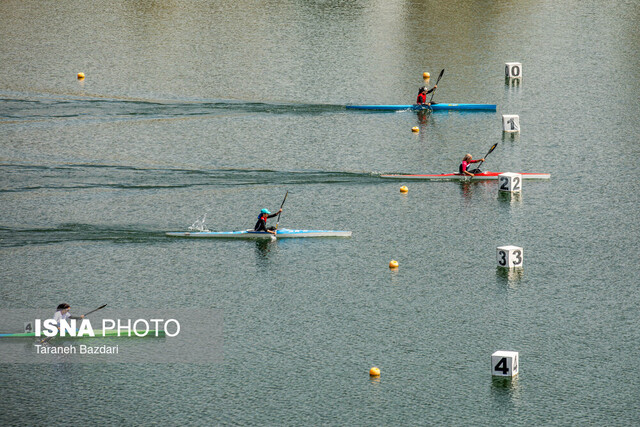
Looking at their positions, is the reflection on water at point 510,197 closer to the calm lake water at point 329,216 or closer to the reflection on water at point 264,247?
the calm lake water at point 329,216

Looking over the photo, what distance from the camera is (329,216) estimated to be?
2941cm

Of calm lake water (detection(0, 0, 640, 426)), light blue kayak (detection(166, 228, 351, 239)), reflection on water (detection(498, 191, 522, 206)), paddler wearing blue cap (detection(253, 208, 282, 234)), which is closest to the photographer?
calm lake water (detection(0, 0, 640, 426))

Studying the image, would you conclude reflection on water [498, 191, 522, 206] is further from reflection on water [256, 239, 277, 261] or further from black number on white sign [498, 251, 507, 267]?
reflection on water [256, 239, 277, 261]

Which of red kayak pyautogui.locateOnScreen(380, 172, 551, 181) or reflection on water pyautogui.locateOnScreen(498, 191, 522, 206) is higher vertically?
red kayak pyautogui.locateOnScreen(380, 172, 551, 181)

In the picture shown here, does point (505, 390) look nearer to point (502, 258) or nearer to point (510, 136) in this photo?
point (502, 258)

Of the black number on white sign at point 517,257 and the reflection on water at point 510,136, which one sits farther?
the reflection on water at point 510,136

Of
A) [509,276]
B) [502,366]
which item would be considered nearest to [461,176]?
[509,276]

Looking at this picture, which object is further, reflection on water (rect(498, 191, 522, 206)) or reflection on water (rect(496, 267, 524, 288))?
reflection on water (rect(498, 191, 522, 206))

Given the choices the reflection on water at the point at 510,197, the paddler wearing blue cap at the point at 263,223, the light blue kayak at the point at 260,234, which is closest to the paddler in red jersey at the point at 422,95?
the reflection on water at the point at 510,197

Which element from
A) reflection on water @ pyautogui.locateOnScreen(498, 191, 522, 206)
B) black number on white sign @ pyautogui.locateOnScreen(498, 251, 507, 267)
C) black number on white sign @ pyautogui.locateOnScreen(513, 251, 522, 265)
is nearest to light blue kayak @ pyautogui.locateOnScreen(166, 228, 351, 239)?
black number on white sign @ pyautogui.locateOnScreen(498, 251, 507, 267)

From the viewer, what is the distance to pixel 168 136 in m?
37.9

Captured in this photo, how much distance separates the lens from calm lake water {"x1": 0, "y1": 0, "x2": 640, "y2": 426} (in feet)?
64.4

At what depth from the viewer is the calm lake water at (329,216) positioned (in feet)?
64.4

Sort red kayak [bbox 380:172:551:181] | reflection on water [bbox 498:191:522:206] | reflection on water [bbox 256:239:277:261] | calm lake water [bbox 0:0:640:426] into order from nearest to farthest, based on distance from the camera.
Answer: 1. calm lake water [bbox 0:0:640:426]
2. reflection on water [bbox 256:239:277:261]
3. reflection on water [bbox 498:191:522:206]
4. red kayak [bbox 380:172:551:181]
